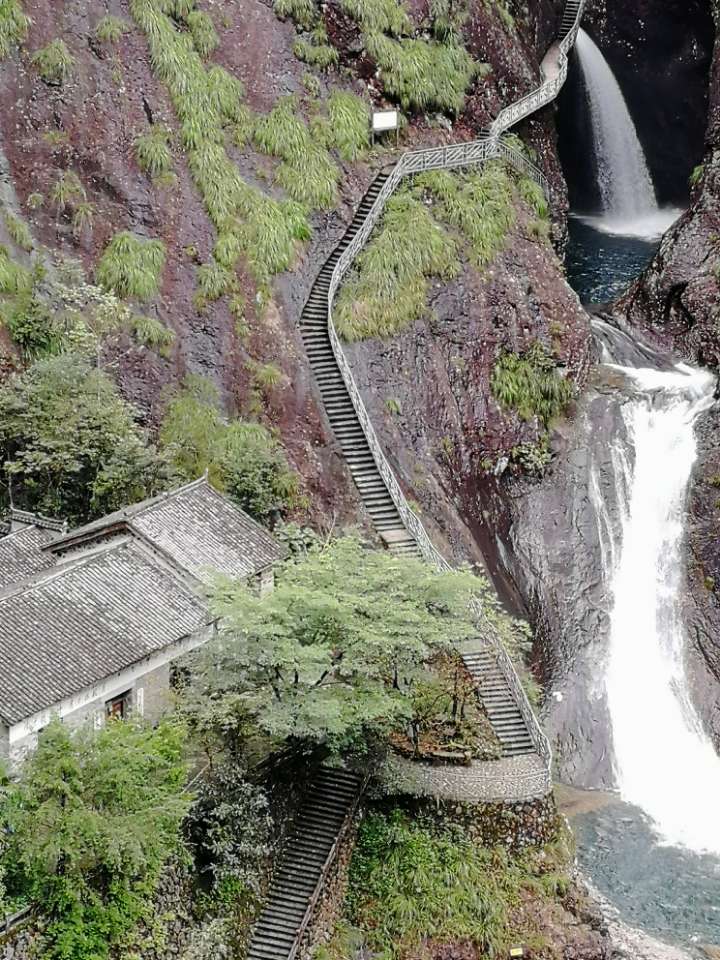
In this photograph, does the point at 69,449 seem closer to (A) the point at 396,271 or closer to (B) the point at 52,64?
(A) the point at 396,271

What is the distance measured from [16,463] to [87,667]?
11390mm

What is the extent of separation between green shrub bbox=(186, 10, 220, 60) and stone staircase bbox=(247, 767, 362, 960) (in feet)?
102

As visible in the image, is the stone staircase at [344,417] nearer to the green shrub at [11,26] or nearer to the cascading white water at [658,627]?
the cascading white water at [658,627]

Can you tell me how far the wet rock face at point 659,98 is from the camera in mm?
74625

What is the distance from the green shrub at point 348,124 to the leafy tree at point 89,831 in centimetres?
3044

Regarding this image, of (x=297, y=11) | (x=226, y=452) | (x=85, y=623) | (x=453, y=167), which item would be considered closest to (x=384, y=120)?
(x=453, y=167)

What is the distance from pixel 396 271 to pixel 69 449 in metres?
15.3

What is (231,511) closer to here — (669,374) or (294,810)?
(294,810)

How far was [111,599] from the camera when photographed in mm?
40469

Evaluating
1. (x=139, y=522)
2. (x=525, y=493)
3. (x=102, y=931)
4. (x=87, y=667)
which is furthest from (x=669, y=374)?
(x=102, y=931)

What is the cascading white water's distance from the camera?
4547cm

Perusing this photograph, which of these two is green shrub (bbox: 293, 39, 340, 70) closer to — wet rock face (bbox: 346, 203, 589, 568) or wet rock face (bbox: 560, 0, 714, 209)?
wet rock face (bbox: 346, 203, 589, 568)

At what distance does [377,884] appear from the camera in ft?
131

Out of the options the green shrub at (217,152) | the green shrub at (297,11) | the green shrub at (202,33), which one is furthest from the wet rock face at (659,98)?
→ the green shrub at (217,152)
